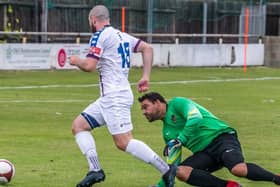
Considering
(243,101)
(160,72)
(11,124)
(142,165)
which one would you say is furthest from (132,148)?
(160,72)

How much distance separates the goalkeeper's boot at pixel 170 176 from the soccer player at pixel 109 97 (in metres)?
0.28

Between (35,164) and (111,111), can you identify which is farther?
(35,164)

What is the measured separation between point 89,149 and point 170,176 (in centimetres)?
108

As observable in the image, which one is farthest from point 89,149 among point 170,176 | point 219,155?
point 219,155

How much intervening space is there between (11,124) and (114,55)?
21.5 feet

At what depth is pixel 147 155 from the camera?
866 centimetres

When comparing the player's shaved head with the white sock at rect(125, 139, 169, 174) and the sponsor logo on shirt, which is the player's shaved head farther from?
the white sock at rect(125, 139, 169, 174)

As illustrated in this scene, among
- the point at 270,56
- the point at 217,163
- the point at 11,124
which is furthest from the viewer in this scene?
the point at 270,56

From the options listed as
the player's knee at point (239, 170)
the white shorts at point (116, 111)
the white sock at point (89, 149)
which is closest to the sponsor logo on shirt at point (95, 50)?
the white shorts at point (116, 111)

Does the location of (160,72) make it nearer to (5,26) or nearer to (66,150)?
(5,26)

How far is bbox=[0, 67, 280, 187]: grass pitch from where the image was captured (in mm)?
10141

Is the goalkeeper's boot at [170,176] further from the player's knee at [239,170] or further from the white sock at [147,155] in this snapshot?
the player's knee at [239,170]

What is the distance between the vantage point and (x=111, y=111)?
8898mm

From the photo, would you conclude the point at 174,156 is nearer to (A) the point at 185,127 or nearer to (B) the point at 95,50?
(A) the point at 185,127
